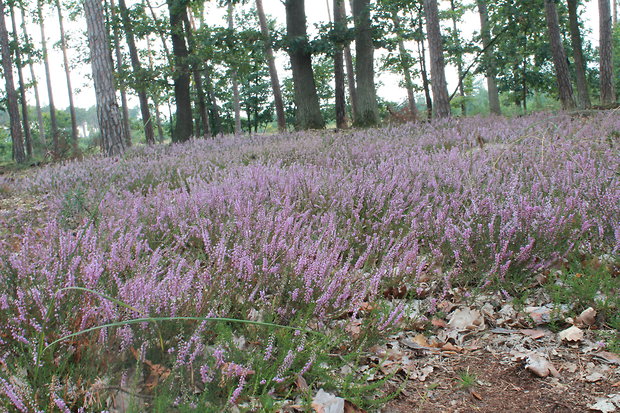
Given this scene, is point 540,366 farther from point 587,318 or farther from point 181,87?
point 181,87

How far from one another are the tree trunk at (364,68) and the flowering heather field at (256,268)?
8.43 meters

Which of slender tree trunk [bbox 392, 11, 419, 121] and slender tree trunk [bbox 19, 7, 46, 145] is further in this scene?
slender tree trunk [bbox 19, 7, 46, 145]

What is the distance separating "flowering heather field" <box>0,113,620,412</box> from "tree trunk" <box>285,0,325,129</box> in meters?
8.22

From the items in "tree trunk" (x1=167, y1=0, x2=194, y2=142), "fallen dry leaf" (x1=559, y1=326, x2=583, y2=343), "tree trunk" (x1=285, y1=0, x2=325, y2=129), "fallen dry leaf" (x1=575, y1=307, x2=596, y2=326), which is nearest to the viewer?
"fallen dry leaf" (x1=559, y1=326, x2=583, y2=343)

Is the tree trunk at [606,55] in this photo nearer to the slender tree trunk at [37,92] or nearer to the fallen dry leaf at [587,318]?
the fallen dry leaf at [587,318]

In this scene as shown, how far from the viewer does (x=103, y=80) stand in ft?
31.0

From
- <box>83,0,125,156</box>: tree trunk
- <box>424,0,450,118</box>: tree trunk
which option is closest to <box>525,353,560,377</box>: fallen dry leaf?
<box>83,0,125,156</box>: tree trunk

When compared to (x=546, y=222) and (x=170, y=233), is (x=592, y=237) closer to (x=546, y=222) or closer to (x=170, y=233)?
(x=546, y=222)

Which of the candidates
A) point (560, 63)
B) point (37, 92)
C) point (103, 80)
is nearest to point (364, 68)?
point (560, 63)

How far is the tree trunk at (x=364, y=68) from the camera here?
13312 millimetres

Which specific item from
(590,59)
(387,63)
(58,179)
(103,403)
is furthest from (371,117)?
(590,59)

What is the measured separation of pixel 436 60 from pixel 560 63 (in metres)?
4.01

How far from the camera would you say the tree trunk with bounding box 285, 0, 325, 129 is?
43.5ft

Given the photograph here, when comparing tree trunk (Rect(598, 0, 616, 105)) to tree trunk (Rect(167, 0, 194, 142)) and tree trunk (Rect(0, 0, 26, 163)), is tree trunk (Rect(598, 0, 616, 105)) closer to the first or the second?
tree trunk (Rect(167, 0, 194, 142))
